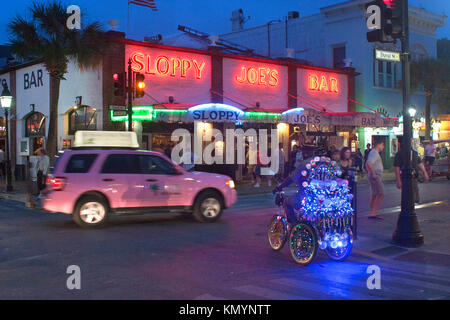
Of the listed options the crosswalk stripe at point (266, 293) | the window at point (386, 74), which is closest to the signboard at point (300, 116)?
the window at point (386, 74)

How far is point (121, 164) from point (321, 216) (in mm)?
5431

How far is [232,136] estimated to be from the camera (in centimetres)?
2375

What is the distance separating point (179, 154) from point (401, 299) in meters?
17.3

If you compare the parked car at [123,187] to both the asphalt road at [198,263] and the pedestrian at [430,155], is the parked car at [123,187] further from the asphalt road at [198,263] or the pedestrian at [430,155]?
the pedestrian at [430,155]

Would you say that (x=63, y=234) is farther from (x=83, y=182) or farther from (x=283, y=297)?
(x=283, y=297)

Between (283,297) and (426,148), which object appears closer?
(283,297)

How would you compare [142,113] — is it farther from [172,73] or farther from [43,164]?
[43,164]

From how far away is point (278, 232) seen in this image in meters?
8.32

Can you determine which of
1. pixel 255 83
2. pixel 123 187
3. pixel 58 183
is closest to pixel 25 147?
pixel 255 83

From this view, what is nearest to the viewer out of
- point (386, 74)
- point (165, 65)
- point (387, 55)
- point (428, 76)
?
point (387, 55)

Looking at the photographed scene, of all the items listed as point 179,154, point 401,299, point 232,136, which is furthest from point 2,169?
point 401,299

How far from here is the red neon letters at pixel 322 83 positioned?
27.4 meters

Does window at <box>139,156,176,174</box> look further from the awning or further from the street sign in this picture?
the awning

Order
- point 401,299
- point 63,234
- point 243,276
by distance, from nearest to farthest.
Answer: point 401,299, point 243,276, point 63,234
